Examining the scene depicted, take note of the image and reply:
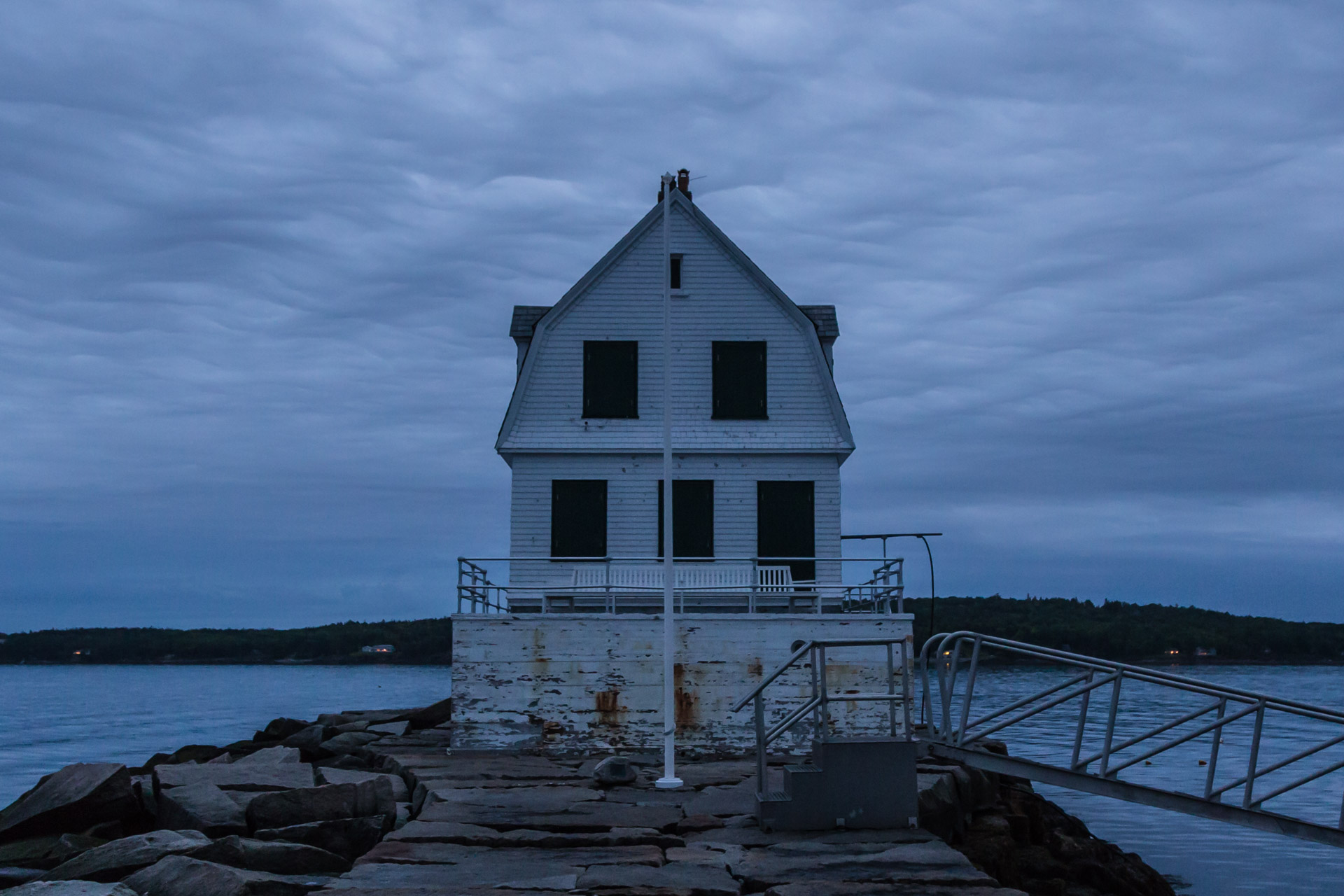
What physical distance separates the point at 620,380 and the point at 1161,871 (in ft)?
42.6

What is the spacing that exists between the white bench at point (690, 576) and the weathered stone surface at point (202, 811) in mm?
7813

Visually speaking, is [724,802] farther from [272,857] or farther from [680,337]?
[680,337]

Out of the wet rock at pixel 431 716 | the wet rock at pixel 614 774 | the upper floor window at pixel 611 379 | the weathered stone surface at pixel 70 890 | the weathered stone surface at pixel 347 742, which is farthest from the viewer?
the wet rock at pixel 431 716

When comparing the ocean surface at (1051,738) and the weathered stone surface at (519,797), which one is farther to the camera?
the ocean surface at (1051,738)

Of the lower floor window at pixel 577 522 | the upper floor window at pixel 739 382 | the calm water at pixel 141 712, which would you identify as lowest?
the calm water at pixel 141 712

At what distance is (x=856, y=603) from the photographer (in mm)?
23219

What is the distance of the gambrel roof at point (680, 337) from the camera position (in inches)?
839

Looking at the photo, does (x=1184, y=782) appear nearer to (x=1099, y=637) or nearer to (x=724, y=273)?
(x=724, y=273)

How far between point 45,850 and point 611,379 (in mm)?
11739

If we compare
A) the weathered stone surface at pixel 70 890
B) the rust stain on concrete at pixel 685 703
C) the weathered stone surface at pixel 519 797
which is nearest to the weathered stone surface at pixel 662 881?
the weathered stone surface at pixel 519 797

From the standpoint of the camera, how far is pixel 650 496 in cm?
2131

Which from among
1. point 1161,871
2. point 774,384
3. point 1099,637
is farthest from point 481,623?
point 1099,637

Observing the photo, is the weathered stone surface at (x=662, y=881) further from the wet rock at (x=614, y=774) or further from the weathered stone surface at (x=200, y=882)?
the wet rock at (x=614, y=774)

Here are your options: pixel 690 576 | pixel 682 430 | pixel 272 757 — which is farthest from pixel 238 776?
pixel 682 430
